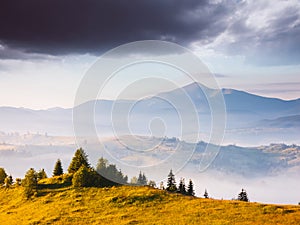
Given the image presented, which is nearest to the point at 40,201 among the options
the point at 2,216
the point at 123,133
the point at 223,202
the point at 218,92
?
the point at 2,216

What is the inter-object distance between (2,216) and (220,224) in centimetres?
4492

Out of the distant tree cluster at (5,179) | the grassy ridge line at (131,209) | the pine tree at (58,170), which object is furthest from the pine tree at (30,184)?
the distant tree cluster at (5,179)

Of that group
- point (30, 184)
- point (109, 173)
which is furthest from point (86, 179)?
point (30, 184)

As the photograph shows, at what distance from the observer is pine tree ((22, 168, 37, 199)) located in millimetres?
84000

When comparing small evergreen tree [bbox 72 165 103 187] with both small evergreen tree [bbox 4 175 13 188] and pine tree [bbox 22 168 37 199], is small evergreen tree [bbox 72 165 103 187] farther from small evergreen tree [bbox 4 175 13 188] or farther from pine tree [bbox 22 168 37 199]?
small evergreen tree [bbox 4 175 13 188]

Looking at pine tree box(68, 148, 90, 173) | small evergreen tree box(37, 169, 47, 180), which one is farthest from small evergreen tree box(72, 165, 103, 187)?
small evergreen tree box(37, 169, 47, 180)

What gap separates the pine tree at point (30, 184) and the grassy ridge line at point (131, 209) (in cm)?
224

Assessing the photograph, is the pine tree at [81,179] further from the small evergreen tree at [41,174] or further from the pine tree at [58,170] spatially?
the small evergreen tree at [41,174]

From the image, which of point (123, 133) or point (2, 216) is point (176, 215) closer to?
point (123, 133)

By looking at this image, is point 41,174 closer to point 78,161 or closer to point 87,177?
point 78,161

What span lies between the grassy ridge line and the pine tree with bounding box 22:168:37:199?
7.34 ft

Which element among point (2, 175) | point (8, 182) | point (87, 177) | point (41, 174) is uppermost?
point (87, 177)

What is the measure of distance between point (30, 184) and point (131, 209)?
29.2m

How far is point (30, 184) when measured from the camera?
85250mm
